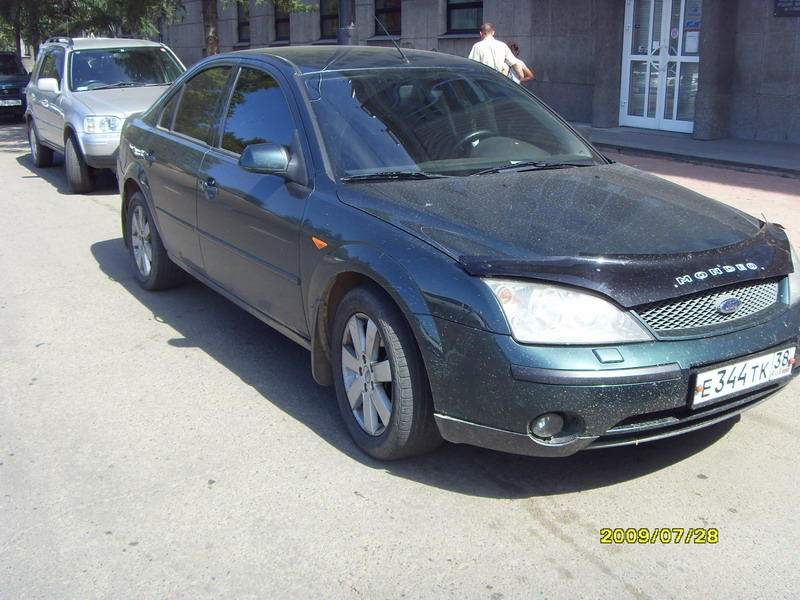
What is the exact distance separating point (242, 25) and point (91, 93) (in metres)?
16.6

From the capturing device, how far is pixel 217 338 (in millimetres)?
5441

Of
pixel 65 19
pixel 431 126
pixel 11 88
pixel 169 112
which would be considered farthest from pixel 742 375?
pixel 65 19

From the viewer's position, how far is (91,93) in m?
10.8

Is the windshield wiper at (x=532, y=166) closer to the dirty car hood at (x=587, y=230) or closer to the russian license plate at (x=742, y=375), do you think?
the dirty car hood at (x=587, y=230)

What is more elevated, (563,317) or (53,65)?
(53,65)

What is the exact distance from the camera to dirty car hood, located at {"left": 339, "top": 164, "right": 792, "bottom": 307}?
318 centimetres

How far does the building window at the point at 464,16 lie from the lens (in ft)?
58.4

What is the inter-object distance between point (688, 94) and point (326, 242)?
11.6 meters

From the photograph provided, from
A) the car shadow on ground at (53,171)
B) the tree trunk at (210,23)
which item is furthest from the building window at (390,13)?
the car shadow on ground at (53,171)

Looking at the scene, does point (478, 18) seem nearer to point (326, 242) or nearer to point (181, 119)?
point (181, 119)

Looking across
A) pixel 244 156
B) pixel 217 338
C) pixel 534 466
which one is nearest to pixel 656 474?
pixel 534 466

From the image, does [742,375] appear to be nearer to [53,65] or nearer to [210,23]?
[53,65]

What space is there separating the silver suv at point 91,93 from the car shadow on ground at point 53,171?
344mm
